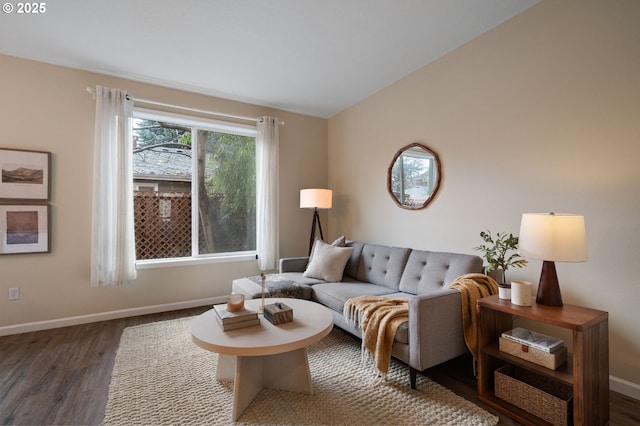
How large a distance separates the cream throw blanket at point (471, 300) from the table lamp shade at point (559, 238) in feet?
1.67

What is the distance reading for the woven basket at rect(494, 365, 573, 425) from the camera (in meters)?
1.51

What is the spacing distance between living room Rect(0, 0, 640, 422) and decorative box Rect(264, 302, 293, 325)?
1.75 meters

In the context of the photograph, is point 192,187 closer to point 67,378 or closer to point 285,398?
point 67,378

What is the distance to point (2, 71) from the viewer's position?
2762 millimetres

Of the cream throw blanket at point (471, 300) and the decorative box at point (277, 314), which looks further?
the cream throw blanket at point (471, 300)

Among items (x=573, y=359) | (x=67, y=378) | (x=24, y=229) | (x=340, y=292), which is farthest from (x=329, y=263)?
(x=24, y=229)

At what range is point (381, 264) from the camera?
3.00 metres

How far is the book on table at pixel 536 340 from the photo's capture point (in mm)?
1595

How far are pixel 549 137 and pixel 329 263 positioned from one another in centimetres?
213

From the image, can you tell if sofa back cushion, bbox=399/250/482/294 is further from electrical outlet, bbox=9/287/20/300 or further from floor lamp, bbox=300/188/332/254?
electrical outlet, bbox=9/287/20/300

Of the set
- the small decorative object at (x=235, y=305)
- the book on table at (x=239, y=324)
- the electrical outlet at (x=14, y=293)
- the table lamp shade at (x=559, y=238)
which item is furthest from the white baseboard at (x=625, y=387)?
the electrical outlet at (x=14, y=293)

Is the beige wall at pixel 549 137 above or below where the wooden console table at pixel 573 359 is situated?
above

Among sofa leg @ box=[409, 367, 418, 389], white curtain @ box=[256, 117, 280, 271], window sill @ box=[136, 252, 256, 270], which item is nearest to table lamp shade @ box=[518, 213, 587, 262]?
sofa leg @ box=[409, 367, 418, 389]

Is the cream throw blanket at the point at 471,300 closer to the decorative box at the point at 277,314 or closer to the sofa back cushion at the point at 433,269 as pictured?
the sofa back cushion at the point at 433,269
